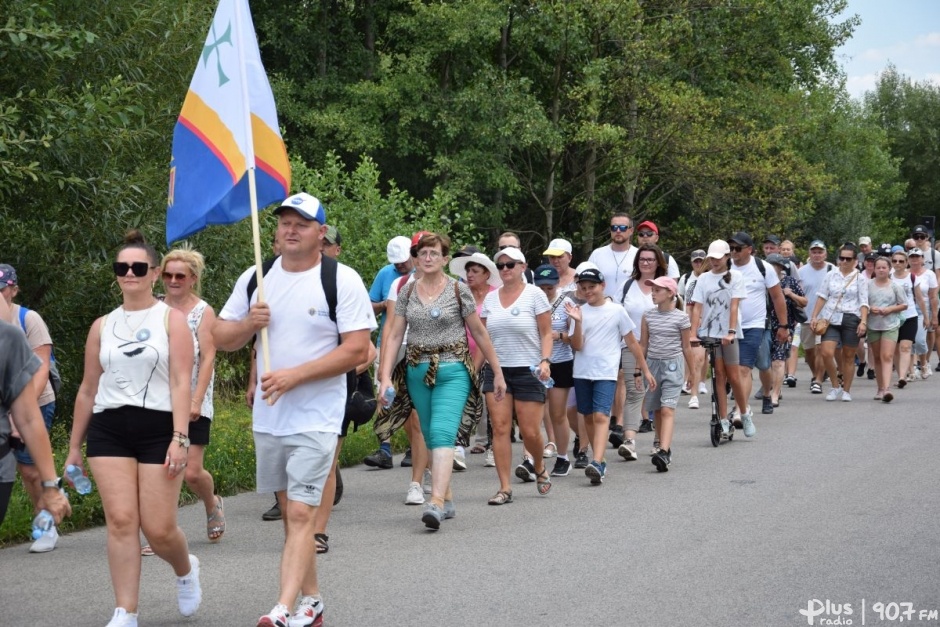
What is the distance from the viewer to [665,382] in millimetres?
11633

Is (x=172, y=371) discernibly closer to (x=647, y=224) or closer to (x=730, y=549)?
(x=730, y=549)

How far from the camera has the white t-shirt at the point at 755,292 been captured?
1440 centimetres

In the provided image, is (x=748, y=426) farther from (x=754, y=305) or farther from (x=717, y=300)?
(x=754, y=305)

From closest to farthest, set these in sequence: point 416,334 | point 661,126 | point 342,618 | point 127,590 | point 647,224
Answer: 1. point 127,590
2. point 342,618
3. point 416,334
4. point 647,224
5. point 661,126

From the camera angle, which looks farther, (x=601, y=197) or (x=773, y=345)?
(x=601, y=197)

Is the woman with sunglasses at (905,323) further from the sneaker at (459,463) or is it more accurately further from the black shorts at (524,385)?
the black shorts at (524,385)

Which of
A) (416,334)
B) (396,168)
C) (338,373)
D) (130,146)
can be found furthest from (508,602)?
(396,168)

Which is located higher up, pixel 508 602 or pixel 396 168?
pixel 396 168

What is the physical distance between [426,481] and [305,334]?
5.09 m

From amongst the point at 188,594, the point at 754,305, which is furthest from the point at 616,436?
the point at 188,594

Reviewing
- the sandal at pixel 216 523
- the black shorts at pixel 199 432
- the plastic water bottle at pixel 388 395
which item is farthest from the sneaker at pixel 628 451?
the black shorts at pixel 199 432

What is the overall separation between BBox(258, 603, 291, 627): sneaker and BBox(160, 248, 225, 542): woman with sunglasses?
238cm

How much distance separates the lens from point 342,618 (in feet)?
20.9

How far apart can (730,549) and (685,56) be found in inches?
1166
